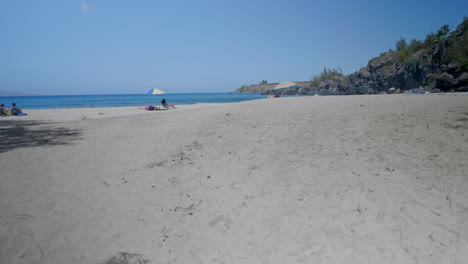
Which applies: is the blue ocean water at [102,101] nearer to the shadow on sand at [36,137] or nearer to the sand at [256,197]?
the shadow on sand at [36,137]

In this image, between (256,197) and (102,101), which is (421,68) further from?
(102,101)

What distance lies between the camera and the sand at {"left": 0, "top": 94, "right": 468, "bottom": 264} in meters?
3.10

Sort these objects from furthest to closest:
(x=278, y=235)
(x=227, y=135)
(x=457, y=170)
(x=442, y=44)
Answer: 1. (x=442, y=44)
2. (x=227, y=135)
3. (x=457, y=170)
4. (x=278, y=235)

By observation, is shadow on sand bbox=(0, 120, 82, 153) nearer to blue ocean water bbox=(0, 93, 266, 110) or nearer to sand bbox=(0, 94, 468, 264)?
sand bbox=(0, 94, 468, 264)

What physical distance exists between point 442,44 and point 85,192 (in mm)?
56184

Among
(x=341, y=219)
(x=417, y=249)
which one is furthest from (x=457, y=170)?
(x=341, y=219)

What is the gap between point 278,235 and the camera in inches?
131

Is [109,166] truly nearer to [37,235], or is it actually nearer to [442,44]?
[37,235]

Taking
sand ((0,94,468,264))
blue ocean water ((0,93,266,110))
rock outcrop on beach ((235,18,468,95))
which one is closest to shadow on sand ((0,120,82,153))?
sand ((0,94,468,264))

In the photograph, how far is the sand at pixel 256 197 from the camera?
3.10 meters

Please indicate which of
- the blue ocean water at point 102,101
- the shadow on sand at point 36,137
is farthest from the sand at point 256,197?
the blue ocean water at point 102,101

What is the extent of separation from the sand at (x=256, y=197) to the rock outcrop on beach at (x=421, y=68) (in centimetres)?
3031

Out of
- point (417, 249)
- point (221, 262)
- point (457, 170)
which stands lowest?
point (221, 262)

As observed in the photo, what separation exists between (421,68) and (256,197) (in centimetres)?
5423
